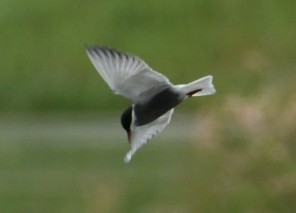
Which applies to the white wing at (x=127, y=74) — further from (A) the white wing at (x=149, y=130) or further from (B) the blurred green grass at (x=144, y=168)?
(B) the blurred green grass at (x=144, y=168)

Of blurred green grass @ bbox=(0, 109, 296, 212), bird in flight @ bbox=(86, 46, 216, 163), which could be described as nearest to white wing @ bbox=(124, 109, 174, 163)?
bird in flight @ bbox=(86, 46, 216, 163)

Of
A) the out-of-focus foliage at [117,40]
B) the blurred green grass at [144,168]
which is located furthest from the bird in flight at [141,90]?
the out-of-focus foliage at [117,40]

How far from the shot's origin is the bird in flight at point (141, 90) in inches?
111

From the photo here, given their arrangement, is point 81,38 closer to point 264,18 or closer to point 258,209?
point 264,18

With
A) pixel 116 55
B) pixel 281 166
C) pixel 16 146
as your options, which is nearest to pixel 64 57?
pixel 16 146

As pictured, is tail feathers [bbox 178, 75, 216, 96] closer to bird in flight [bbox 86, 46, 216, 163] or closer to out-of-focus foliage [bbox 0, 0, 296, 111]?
bird in flight [bbox 86, 46, 216, 163]

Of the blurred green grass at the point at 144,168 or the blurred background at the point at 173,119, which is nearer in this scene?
the blurred green grass at the point at 144,168

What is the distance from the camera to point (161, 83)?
2.84 meters

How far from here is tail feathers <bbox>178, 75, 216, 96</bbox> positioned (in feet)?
9.53

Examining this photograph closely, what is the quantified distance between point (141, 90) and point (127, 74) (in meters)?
0.05

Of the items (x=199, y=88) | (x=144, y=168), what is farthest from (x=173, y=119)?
(x=199, y=88)

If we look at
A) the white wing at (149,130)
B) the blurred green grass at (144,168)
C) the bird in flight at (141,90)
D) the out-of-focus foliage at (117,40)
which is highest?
the bird in flight at (141,90)

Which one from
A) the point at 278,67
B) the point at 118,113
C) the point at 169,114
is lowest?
the point at 118,113

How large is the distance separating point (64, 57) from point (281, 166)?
4.28 metres
